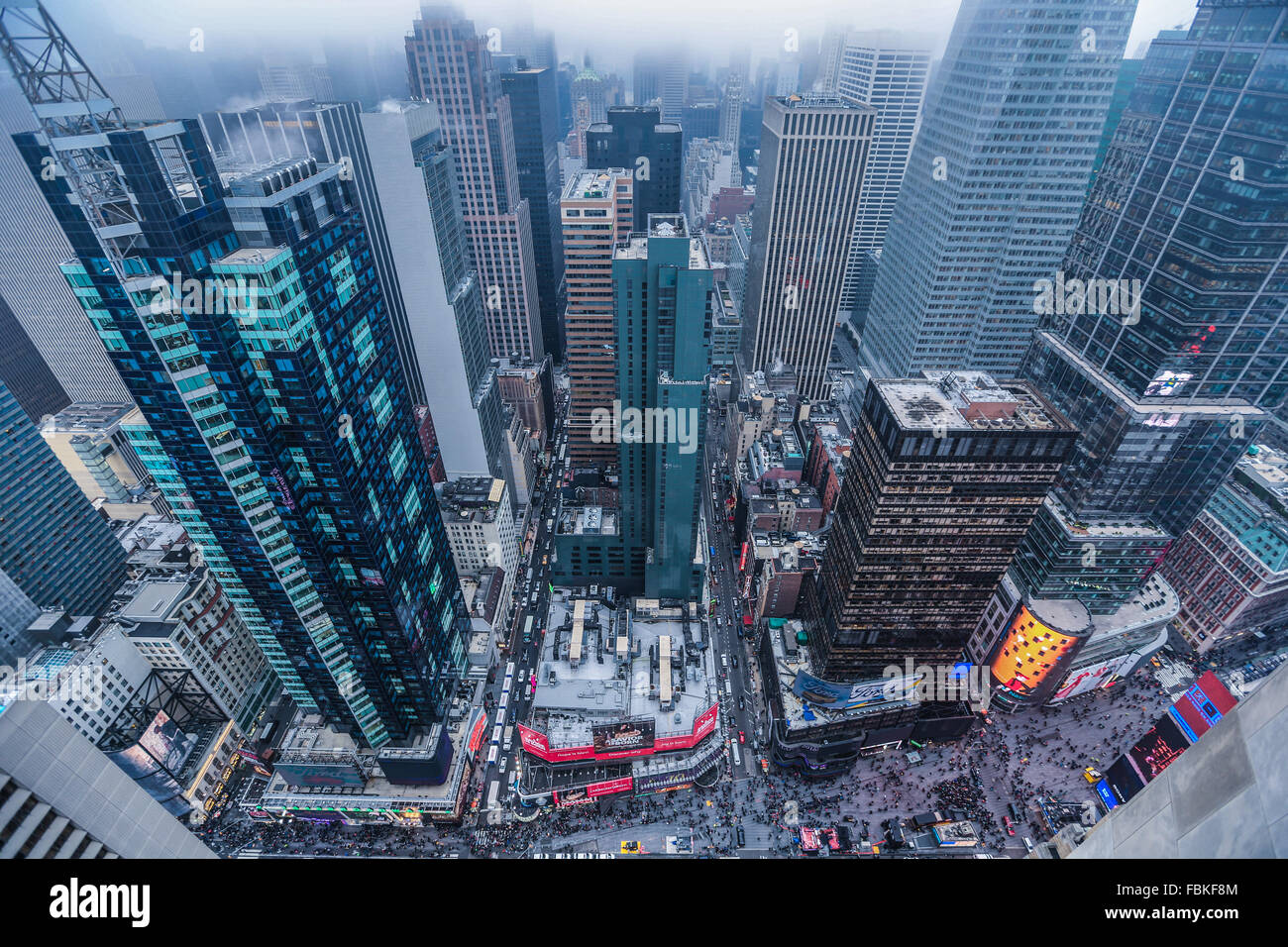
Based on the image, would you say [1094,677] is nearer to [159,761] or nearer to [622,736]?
[622,736]

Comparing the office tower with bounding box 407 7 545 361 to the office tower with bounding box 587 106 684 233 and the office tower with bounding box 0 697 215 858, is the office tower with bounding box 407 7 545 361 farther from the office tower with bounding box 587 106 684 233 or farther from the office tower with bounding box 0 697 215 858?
the office tower with bounding box 0 697 215 858

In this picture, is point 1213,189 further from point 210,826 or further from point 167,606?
point 210,826

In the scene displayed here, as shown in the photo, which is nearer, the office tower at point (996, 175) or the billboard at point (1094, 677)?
the office tower at point (996, 175)

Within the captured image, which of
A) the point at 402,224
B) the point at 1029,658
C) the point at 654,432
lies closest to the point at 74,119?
the point at 402,224

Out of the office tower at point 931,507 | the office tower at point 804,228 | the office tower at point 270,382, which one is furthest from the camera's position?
the office tower at point 804,228

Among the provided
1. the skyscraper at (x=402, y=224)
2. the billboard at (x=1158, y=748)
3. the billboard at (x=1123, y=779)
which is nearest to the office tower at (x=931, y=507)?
the billboard at (x=1123, y=779)

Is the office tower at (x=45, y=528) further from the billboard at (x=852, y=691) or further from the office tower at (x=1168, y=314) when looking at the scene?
the office tower at (x=1168, y=314)
